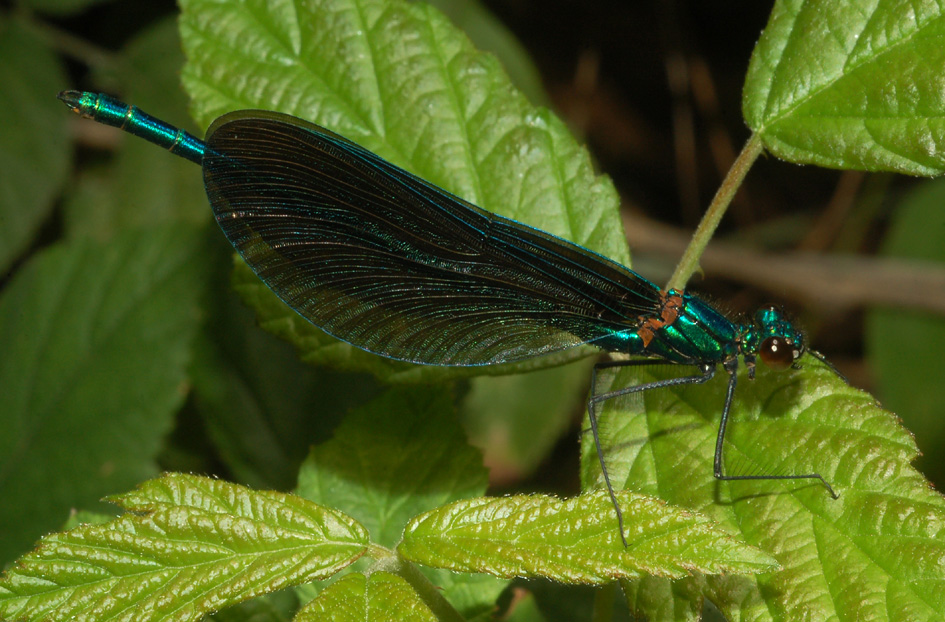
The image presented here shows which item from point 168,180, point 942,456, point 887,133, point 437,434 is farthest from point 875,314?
point 168,180

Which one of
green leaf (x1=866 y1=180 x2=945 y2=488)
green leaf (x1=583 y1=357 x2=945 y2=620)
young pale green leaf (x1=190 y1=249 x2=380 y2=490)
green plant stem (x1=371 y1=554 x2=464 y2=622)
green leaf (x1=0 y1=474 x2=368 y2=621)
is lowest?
green leaf (x1=0 y1=474 x2=368 y2=621)

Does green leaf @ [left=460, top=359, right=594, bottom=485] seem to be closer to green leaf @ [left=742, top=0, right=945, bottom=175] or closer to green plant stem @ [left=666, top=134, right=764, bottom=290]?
green plant stem @ [left=666, top=134, right=764, bottom=290]

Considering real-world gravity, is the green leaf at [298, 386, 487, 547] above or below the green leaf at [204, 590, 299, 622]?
above

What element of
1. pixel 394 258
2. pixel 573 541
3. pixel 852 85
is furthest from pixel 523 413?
pixel 573 541

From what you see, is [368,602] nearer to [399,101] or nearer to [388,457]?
[388,457]

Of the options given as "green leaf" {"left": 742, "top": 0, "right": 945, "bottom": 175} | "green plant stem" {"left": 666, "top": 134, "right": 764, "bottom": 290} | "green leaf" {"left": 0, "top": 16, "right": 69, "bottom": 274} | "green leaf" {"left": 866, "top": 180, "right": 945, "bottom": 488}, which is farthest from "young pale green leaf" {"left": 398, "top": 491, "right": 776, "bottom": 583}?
"green leaf" {"left": 866, "top": 180, "right": 945, "bottom": 488}

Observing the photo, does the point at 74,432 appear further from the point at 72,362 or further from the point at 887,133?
the point at 887,133

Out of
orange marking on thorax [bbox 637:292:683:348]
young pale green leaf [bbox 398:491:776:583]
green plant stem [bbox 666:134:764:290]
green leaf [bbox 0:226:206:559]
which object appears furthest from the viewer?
green leaf [bbox 0:226:206:559]

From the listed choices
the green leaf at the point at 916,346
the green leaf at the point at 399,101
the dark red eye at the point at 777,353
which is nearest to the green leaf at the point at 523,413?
the green leaf at the point at 916,346
